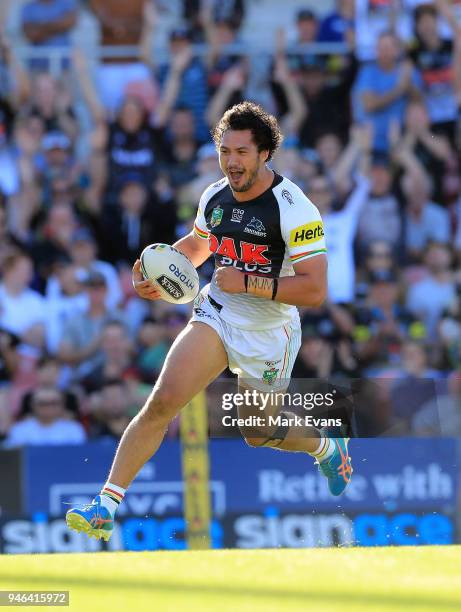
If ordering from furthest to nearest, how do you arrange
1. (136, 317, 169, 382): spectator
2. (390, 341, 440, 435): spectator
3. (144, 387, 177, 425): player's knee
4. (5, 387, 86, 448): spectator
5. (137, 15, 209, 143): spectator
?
(137, 15, 209, 143): spectator → (136, 317, 169, 382): spectator → (5, 387, 86, 448): spectator → (390, 341, 440, 435): spectator → (144, 387, 177, 425): player's knee

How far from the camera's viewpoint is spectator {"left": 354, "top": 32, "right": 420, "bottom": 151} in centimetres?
1350

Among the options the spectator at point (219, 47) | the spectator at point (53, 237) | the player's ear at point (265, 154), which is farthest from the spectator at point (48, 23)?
the player's ear at point (265, 154)

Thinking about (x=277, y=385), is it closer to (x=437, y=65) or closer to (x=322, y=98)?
(x=322, y=98)

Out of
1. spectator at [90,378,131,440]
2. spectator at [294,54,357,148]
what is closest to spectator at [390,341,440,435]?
spectator at [90,378,131,440]

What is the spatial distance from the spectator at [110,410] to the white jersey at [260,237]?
365 centimetres

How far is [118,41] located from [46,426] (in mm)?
4951

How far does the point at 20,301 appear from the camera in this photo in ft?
40.7

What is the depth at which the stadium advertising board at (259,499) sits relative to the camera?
9.84 meters

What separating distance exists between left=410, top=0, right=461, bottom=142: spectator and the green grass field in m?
6.68

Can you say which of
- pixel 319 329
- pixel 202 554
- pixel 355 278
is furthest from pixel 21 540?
pixel 355 278

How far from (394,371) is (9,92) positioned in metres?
5.10

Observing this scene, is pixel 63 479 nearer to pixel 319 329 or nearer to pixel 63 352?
pixel 63 352

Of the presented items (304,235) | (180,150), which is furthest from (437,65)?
(304,235)

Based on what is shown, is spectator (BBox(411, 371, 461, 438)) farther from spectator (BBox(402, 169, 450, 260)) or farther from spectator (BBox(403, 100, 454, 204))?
spectator (BBox(403, 100, 454, 204))
